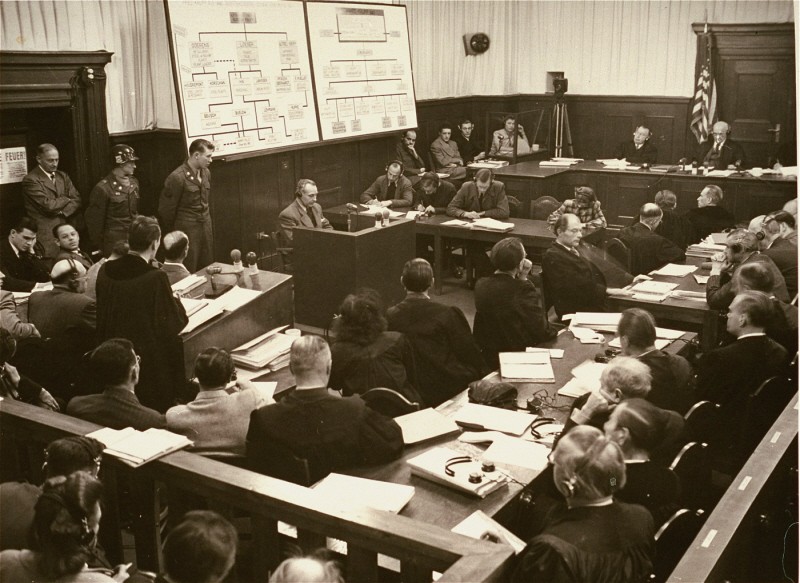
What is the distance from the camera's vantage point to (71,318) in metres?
4.88

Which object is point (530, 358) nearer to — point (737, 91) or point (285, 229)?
point (285, 229)

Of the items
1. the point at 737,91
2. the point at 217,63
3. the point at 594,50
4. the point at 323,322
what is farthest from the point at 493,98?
the point at 323,322

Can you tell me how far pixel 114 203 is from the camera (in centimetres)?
771

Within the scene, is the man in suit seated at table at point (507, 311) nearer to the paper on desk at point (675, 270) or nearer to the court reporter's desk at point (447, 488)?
the court reporter's desk at point (447, 488)

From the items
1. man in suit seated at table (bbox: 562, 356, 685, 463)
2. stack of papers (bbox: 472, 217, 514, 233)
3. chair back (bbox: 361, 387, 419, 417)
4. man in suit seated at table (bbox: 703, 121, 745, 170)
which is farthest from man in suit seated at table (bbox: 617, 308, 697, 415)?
man in suit seated at table (bbox: 703, 121, 745, 170)

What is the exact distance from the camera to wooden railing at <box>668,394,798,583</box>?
273 centimetres

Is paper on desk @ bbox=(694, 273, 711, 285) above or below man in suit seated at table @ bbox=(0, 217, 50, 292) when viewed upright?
below

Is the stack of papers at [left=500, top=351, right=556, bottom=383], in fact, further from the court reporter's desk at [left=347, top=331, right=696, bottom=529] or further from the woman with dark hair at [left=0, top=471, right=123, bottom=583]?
the woman with dark hair at [left=0, top=471, right=123, bottom=583]

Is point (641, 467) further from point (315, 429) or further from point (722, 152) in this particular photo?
point (722, 152)

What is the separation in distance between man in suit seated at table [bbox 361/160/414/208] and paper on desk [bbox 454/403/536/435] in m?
5.30

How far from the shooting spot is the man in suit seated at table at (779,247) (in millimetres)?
6254

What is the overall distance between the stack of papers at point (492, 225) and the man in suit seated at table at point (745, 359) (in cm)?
361

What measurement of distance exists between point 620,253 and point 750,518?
4.23m

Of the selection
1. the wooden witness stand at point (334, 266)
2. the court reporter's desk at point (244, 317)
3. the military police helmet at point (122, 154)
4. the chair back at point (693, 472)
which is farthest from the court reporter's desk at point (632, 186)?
the chair back at point (693, 472)
